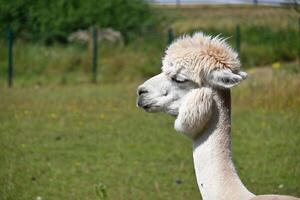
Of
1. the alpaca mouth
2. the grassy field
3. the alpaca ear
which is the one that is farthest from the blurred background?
the alpaca ear

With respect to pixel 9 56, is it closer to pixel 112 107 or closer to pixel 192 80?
pixel 112 107

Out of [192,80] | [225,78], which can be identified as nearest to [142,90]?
[192,80]

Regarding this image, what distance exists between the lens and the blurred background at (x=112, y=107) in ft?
33.9

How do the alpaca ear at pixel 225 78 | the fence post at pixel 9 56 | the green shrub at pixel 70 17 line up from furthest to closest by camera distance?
the green shrub at pixel 70 17, the fence post at pixel 9 56, the alpaca ear at pixel 225 78

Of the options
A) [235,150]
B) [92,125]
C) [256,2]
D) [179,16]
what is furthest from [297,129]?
[256,2]

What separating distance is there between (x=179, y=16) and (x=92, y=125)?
23.2m

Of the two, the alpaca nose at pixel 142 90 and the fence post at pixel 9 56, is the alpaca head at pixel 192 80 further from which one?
the fence post at pixel 9 56

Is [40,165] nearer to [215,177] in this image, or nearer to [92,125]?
[92,125]

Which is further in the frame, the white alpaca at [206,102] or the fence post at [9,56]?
the fence post at [9,56]

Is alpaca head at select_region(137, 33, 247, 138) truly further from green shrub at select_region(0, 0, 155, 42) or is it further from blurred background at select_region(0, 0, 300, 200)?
green shrub at select_region(0, 0, 155, 42)

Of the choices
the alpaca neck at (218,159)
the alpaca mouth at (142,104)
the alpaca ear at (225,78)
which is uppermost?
the alpaca ear at (225,78)

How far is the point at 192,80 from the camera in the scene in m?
5.00

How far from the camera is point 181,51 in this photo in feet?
16.6

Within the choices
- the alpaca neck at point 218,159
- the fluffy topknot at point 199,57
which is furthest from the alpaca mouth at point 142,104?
the alpaca neck at point 218,159
